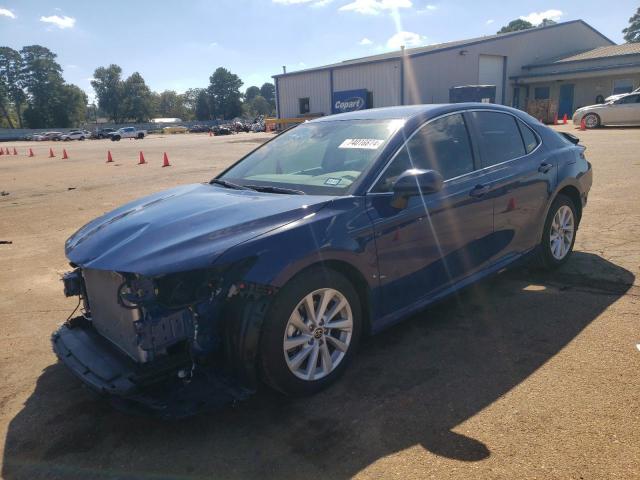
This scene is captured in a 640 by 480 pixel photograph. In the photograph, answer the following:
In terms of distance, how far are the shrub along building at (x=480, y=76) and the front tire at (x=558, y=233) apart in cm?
2660

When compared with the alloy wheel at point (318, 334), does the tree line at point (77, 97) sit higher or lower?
higher

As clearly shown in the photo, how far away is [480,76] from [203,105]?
318ft

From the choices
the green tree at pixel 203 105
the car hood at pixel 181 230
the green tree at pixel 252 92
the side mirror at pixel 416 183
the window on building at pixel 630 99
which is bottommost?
the car hood at pixel 181 230

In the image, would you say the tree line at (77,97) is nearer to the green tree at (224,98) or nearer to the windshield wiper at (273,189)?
the green tree at (224,98)

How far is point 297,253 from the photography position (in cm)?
270

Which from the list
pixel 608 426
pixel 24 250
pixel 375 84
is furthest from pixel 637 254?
pixel 375 84

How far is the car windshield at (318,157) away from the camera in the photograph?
11.1 feet

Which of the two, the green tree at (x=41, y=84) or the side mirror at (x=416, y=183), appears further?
the green tree at (x=41, y=84)

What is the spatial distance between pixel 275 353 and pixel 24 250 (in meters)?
5.43

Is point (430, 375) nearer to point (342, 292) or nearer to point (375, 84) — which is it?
point (342, 292)

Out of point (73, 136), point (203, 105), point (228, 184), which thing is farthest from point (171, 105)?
point (228, 184)

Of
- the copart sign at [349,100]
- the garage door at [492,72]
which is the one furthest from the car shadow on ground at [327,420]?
the garage door at [492,72]

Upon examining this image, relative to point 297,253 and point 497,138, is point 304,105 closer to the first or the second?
point 497,138

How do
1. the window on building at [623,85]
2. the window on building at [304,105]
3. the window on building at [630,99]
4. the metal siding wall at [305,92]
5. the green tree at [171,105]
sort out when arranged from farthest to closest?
1. the green tree at [171,105]
2. the window on building at [304,105]
3. the metal siding wall at [305,92]
4. the window on building at [623,85]
5. the window on building at [630,99]
